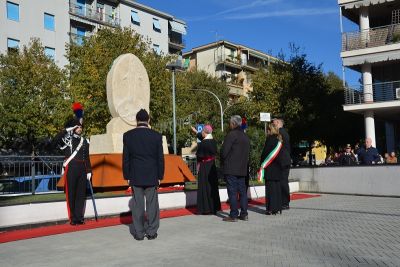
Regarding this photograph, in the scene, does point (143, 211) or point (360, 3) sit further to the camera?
point (360, 3)

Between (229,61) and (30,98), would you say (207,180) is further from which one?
(229,61)

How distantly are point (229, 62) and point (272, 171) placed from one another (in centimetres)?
6763

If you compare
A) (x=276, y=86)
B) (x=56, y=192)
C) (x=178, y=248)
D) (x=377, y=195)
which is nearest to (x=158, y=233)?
(x=178, y=248)

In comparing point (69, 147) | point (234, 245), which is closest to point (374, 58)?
point (69, 147)

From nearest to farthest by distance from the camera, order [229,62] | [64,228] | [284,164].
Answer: [64,228] < [284,164] < [229,62]

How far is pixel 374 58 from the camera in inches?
1177

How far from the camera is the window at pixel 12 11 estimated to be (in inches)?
1860

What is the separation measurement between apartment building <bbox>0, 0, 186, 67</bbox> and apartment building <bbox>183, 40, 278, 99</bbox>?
1019cm

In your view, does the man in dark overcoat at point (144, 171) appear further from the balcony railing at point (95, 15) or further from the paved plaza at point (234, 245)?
the balcony railing at point (95, 15)

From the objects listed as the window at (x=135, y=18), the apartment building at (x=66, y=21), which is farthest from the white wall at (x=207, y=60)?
the window at (x=135, y=18)

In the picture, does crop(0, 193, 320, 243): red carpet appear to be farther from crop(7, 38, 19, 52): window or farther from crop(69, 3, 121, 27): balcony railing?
crop(69, 3, 121, 27): balcony railing

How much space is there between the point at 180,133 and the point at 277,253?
35.4m

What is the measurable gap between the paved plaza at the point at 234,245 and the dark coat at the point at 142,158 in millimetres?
932

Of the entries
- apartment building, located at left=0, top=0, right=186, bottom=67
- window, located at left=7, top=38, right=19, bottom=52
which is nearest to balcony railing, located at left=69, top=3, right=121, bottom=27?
apartment building, located at left=0, top=0, right=186, bottom=67
